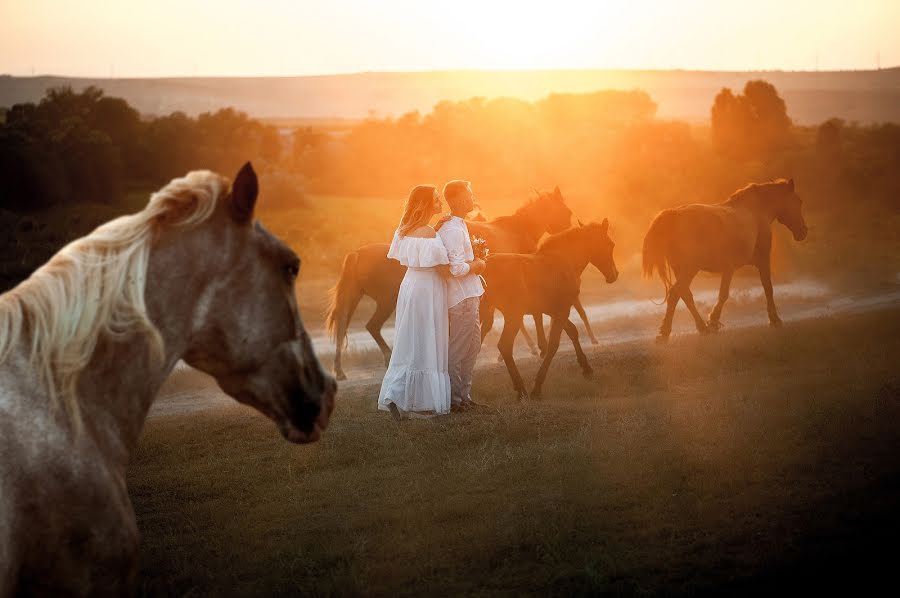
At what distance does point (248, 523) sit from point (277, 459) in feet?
5.66

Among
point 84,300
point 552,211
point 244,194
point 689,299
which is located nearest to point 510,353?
point 552,211

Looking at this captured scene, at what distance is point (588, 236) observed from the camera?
11406 mm

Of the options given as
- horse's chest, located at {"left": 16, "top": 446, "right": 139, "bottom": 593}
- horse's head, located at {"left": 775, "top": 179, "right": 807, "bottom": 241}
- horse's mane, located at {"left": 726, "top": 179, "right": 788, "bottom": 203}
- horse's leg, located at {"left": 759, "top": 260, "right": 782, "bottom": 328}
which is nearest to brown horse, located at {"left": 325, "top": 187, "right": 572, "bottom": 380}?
horse's leg, located at {"left": 759, "top": 260, "right": 782, "bottom": 328}

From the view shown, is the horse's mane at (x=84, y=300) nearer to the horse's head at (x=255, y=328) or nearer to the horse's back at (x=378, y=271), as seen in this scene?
the horse's head at (x=255, y=328)

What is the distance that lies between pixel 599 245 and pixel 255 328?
354 inches

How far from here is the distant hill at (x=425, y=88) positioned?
84.6 metres

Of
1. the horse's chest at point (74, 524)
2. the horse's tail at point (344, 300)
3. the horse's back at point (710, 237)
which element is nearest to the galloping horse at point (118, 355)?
the horse's chest at point (74, 524)

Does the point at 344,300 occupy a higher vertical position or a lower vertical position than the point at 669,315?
higher

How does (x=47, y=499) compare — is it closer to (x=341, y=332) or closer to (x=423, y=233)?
(x=423, y=233)

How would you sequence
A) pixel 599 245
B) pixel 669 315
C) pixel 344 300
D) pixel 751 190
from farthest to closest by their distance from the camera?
1. pixel 751 190
2. pixel 669 315
3. pixel 344 300
4. pixel 599 245

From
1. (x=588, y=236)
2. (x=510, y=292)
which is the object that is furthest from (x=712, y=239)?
(x=510, y=292)

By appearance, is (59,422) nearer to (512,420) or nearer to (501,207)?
(512,420)

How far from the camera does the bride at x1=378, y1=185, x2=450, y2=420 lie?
9312 mm

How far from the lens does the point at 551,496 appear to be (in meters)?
6.38
